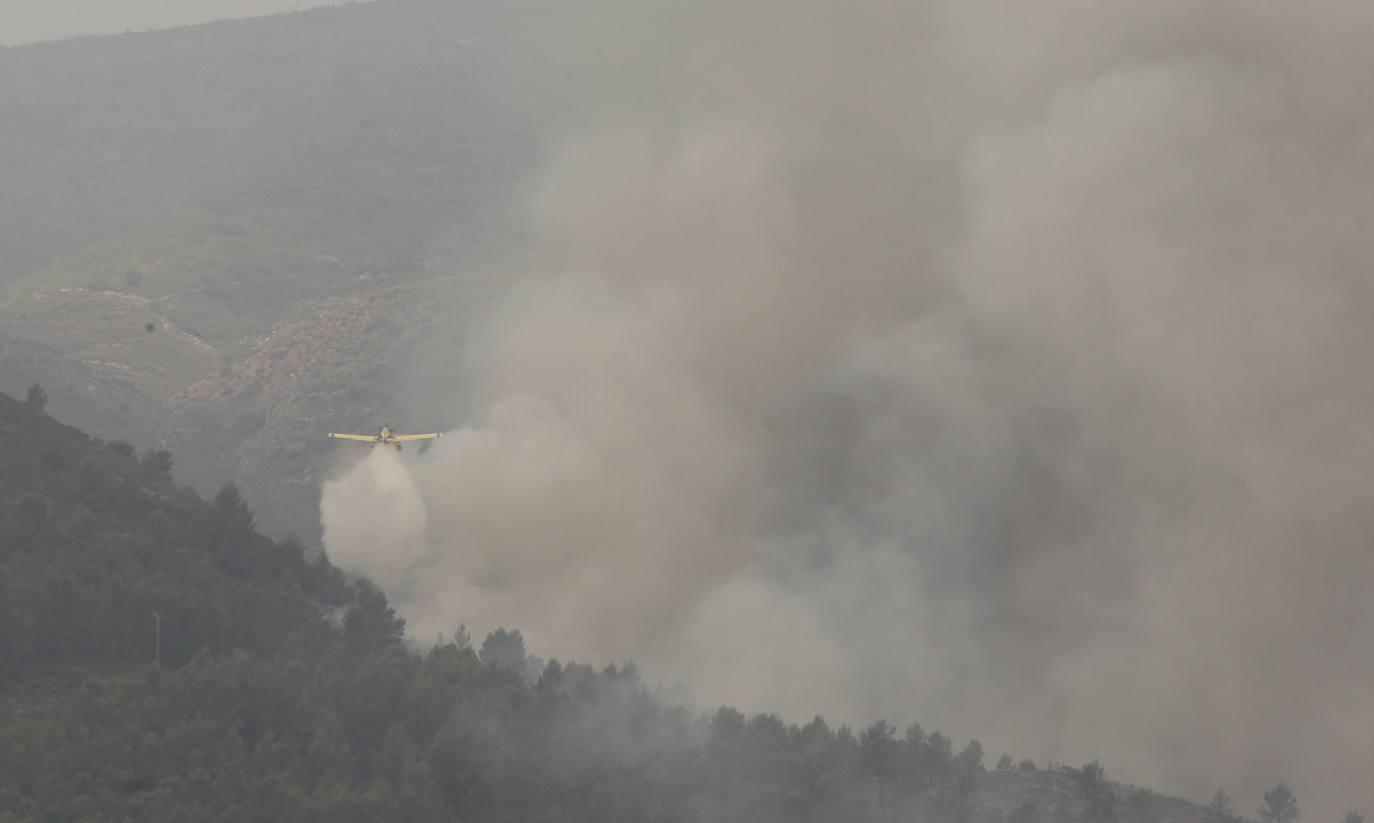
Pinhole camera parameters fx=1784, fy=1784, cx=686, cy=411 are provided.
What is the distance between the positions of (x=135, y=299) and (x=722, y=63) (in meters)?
66.8

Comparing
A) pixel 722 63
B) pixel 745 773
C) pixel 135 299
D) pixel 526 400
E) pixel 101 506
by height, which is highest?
pixel 722 63

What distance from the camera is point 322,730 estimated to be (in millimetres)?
56719

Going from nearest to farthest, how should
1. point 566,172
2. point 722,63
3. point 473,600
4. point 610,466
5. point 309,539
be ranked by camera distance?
point 473,600 < point 610,466 < point 309,539 < point 722,63 < point 566,172

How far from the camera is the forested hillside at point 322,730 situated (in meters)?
51.8

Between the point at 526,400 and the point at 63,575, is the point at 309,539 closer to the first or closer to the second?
the point at 526,400

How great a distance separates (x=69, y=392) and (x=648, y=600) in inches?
2473

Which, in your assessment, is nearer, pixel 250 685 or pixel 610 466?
pixel 250 685

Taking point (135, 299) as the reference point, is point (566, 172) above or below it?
above

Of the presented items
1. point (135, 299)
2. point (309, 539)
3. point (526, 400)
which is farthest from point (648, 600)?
point (135, 299)

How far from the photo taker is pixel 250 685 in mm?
58562

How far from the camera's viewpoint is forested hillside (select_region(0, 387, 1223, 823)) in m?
51.8

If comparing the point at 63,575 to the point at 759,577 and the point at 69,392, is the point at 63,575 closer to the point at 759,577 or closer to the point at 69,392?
the point at 759,577

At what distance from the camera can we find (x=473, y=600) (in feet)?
297

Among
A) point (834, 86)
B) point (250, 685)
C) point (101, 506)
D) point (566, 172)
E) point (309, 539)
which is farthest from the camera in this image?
point (566, 172)
